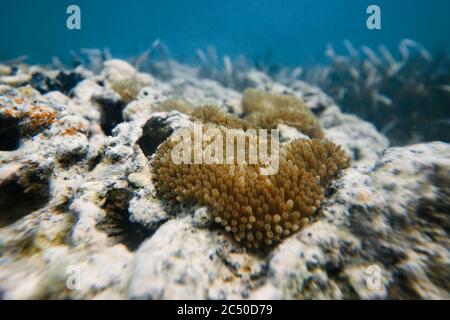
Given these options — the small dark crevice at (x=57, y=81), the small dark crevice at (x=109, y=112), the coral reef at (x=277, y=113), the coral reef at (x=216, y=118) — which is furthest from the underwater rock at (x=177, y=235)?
the small dark crevice at (x=57, y=81)

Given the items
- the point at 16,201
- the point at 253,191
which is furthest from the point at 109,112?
the point at 253,191

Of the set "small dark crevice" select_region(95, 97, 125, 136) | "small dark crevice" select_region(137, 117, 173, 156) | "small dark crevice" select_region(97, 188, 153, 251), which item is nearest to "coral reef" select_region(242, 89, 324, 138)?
"small dark crevice" select_region(137, 117, 173, 156)

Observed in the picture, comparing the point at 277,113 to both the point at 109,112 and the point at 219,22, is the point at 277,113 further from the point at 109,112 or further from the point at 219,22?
the point at 219,22

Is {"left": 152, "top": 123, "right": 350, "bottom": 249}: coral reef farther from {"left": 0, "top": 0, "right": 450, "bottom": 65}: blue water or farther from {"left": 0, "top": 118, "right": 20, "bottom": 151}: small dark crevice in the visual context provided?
{"left": 0, "top": 0, "right": 450, "bottom": 65}: blue water

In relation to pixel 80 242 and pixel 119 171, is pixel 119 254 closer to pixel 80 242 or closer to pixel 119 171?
pixel 80 242

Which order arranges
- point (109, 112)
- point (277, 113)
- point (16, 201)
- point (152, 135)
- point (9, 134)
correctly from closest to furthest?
1. point (16, 201)
2. point (9, 134)
3. point (152, 135)
4. point (277, 113)
5. point (109, 112)

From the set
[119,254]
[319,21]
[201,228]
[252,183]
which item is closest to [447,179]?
[252,183]

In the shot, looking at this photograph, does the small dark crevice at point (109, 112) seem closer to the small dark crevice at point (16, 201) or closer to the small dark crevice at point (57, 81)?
the small dark crevice at point (16, 201)
